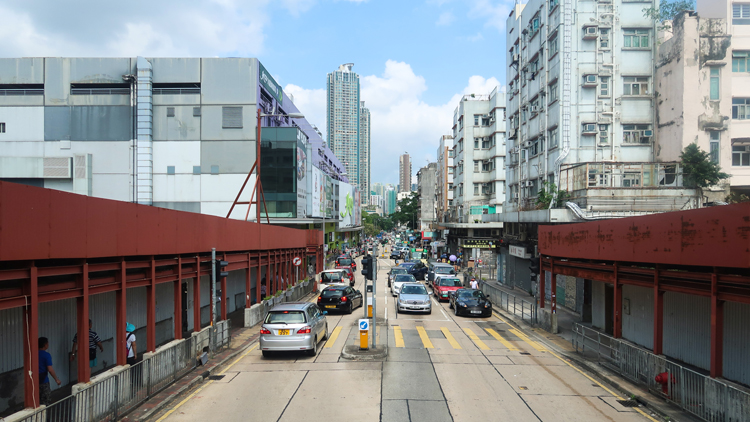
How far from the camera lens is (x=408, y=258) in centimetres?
6888

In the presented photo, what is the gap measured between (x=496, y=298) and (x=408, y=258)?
38.3 metres

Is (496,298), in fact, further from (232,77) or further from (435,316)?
(232,77)

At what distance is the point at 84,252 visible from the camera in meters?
9.41

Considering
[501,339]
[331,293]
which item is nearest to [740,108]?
[501,339]

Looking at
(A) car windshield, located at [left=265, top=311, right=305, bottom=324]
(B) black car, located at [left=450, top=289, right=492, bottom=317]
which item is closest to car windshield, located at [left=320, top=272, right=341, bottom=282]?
(B) black car, located at [left=450, top=289, right=492, bottom=317]

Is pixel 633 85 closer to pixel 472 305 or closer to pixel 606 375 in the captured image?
pixel 472 305

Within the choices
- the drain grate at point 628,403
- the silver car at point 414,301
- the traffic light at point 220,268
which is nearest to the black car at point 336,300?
the silver car at point 414,301

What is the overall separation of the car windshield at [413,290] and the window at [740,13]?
24.2 metres

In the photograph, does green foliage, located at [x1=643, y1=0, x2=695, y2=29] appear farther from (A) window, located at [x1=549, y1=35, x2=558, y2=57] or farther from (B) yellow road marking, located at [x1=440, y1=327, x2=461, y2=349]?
(B) yellow road marking, located at [x1=440, y1=327, x2=461, y2=349]

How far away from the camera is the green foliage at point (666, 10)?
98.8 ft

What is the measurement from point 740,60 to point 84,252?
113ft

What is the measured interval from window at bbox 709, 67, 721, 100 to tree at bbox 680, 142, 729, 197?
119 inches

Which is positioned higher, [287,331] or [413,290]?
[287,331]

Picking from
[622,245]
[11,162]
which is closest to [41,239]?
[622,245]
